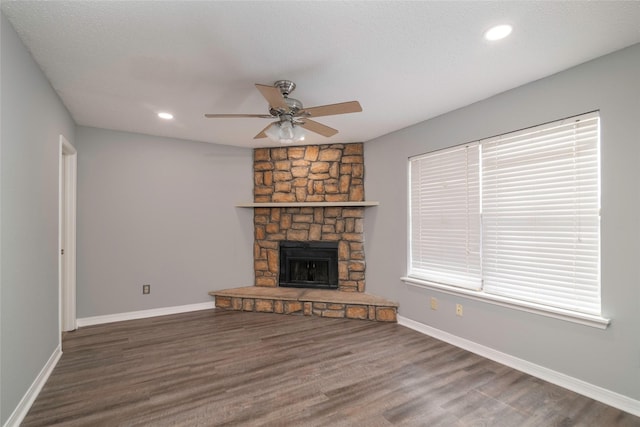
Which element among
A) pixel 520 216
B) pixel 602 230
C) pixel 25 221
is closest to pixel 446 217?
pixel 520 216

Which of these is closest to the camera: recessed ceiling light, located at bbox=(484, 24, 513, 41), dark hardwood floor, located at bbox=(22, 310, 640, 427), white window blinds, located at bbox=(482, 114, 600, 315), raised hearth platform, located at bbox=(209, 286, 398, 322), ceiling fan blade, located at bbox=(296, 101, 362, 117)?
recessed ceiling light, located at bbox=(484, 24, 513, 41)

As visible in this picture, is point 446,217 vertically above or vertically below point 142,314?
above

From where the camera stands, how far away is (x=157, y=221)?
4.11 meters

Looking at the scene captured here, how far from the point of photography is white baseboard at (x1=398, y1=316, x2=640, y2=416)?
6.64 feet

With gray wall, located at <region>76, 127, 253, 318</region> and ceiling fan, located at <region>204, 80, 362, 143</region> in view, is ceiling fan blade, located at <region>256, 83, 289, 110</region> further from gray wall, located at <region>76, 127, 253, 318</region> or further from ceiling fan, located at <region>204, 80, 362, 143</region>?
gray wall, located at <region>76, 127, 253, 318</region>

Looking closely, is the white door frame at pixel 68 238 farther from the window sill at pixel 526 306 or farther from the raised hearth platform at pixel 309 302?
the window sill at pixel 526 306

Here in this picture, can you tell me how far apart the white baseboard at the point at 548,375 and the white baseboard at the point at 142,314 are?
3097mm

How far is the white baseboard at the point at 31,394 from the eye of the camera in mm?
1824

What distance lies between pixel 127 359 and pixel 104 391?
55 centimetres

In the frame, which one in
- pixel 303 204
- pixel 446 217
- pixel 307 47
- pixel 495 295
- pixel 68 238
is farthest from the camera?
pixel 303 204

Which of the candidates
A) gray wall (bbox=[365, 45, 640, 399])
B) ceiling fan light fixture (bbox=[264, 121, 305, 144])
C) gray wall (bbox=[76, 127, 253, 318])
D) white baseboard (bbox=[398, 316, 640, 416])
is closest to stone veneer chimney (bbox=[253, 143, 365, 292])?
gray wall (bbox=[76, 127, 253, 318])

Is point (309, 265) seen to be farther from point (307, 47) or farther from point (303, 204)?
point (307, 47)

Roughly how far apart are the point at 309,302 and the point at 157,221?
2.36 metres

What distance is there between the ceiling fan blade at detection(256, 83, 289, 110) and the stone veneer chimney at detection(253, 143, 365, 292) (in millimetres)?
2215
